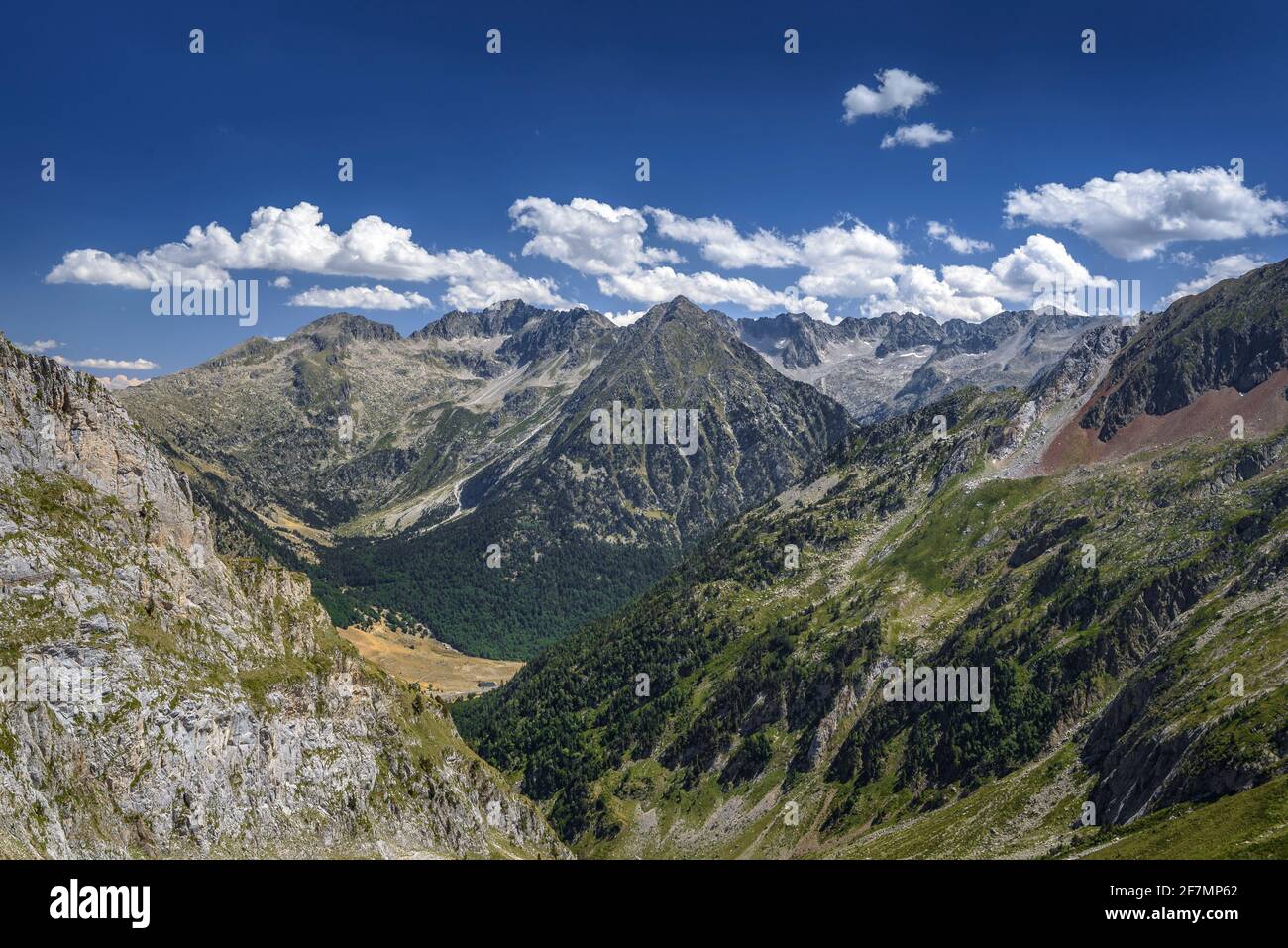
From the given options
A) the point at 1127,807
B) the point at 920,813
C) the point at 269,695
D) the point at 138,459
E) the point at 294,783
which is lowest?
the point at 920,813

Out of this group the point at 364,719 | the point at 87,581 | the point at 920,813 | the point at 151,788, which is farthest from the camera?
the point at 920,813
